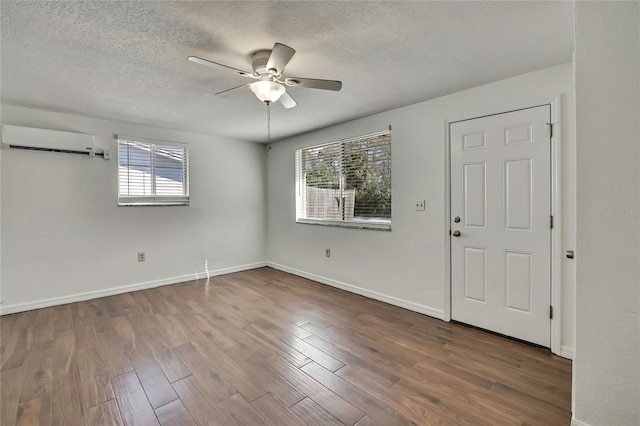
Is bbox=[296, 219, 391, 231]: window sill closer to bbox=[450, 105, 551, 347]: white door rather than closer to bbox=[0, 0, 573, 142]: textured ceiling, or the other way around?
bbox=[450, 105, 551, 347]: white door

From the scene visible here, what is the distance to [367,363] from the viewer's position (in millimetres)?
2162

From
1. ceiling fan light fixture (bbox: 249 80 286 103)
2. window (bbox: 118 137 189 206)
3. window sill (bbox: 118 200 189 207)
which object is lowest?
window sill (bbox: 118 200 189 207)

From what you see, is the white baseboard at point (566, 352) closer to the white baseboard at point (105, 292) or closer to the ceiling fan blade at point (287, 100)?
the ceiling fan blade at point (287, 100)

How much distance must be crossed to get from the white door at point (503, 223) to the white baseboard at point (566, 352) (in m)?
0.10

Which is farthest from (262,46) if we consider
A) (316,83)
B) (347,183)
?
(347,183)

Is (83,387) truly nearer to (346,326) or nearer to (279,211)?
(346,326)

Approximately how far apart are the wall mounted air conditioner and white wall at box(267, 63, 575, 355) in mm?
2834

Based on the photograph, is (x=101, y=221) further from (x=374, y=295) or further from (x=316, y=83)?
(x=374, y=295)

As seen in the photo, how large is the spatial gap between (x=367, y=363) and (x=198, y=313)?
195cm

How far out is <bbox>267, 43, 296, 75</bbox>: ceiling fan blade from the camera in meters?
1.69
